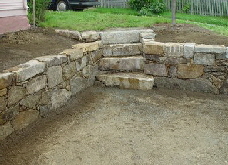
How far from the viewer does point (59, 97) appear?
5637 millimetres

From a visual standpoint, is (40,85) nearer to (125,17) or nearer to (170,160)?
(170,160)

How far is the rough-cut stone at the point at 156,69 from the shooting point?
265 inches

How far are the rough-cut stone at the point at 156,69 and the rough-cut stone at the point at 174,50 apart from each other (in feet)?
1.04

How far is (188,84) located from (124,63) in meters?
1.37

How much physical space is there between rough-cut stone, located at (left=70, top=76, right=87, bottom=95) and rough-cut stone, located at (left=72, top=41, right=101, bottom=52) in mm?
576

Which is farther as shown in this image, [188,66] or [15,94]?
[188,66]

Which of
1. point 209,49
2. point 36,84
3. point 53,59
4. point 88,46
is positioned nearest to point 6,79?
point 36,84

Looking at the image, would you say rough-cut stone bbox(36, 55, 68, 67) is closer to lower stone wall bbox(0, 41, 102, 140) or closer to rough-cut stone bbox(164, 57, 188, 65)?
lower stone wall bbox(0, 41, 102, 140)

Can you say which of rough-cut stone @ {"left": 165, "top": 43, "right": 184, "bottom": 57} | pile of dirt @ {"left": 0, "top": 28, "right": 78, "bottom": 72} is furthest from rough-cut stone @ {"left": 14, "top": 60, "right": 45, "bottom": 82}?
rough-cut stone @ {"left": 165, "top": 43, "right": 184, "bottom": 57}

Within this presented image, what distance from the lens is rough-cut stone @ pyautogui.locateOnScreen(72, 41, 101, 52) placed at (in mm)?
6371

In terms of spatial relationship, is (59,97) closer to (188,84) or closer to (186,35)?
(188,84)

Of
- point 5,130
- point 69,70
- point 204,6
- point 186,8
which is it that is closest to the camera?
point 5,130

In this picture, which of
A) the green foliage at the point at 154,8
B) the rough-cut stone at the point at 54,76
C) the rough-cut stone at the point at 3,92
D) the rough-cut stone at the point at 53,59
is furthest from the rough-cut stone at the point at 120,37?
the green foliage at the point at 154,8

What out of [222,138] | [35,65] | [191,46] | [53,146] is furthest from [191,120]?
[35,65]
